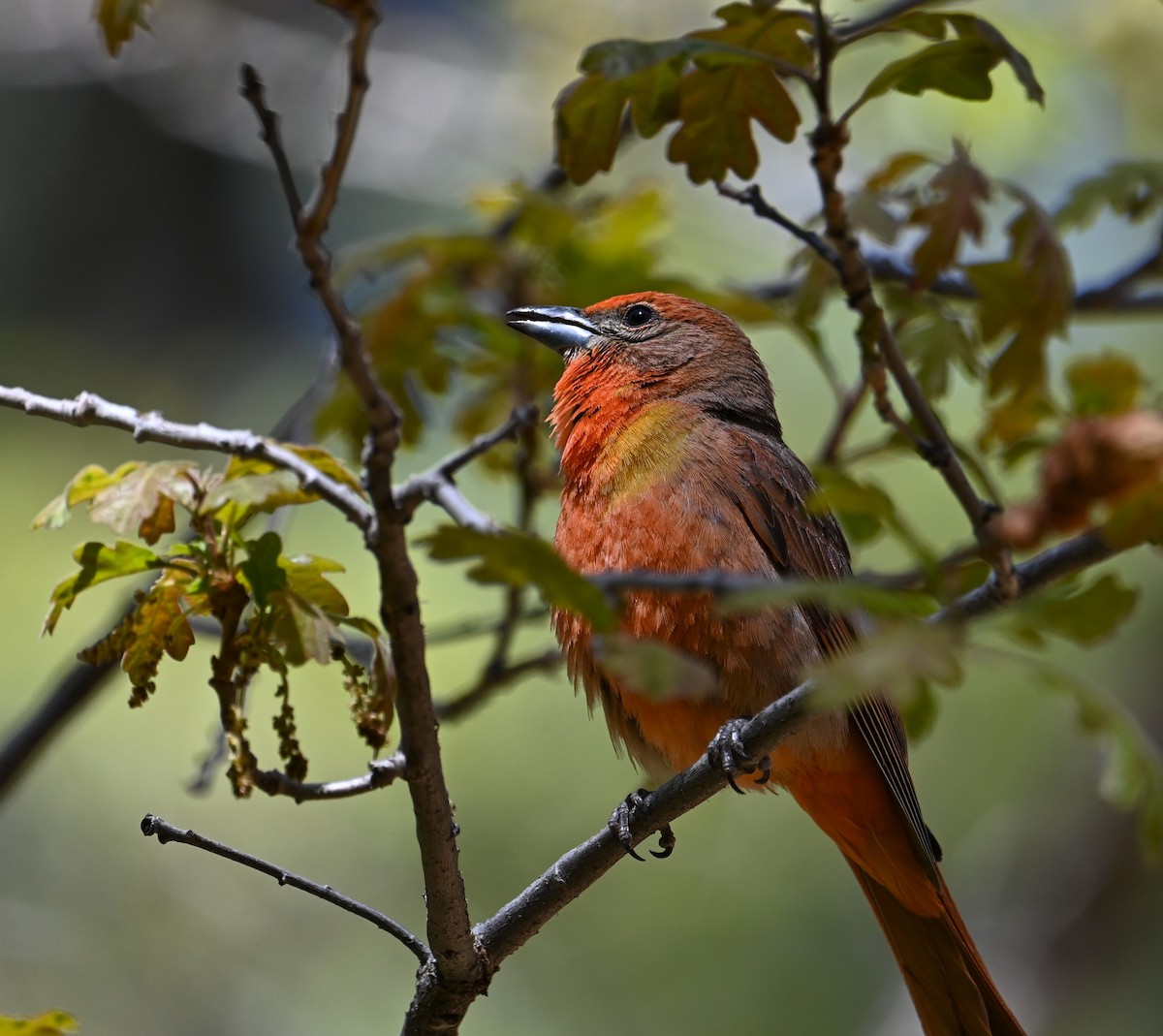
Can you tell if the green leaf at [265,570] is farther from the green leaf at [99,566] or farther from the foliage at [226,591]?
the green leaf at [99,566]

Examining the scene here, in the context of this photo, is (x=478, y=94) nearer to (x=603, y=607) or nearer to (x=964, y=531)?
(x=964, y=531)

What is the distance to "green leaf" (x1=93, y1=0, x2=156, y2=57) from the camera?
2.70 meters

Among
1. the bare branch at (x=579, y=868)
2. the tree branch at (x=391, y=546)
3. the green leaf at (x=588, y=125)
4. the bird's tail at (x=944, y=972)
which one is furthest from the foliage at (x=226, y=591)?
the bird's tail at (x=944, y=972)

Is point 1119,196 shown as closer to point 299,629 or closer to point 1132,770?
point 1132,770

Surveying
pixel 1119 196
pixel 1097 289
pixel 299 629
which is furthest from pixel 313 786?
pixel 1097 289

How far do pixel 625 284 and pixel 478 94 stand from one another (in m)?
6.49

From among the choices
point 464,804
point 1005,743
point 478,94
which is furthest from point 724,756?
point 478,94

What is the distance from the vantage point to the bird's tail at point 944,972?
3.79m

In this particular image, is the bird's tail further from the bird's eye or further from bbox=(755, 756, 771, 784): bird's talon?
the bird's eye

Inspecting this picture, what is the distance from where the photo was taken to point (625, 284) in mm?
4125

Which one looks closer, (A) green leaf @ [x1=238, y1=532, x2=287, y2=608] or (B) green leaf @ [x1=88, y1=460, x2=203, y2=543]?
(A) green leaf @ [x1=238, y1=532, x2=287, y2=608]

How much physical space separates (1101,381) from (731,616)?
1019 mm

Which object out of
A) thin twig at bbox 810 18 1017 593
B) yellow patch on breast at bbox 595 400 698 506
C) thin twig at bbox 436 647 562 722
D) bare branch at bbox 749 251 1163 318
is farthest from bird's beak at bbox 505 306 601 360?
thin twig at bbox 810 18 1017 593

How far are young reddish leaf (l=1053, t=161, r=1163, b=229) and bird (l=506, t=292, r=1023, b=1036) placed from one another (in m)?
0.98
